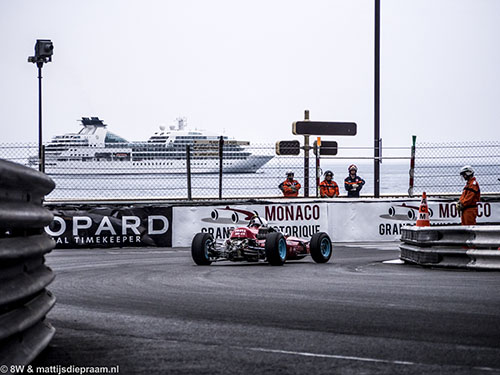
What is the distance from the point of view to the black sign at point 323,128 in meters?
22.2

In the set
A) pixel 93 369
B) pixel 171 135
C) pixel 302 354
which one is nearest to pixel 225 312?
pixel 302 354

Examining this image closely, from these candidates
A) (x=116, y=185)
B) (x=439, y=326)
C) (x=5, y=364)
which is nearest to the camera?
(x=5, y=364)

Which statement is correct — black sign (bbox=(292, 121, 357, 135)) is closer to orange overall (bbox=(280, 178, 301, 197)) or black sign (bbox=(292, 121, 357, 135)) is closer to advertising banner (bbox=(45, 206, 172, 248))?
orange overall (bbox=(280, 178, 301, 197))

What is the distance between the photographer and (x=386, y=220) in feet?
66.5

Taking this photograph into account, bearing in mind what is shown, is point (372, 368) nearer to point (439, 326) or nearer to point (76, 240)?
point (439, 326)

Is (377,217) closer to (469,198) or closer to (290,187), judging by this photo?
(290,187)

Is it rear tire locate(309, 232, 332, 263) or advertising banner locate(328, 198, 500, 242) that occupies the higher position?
advertising banner locate(328, 198, 500, 242)

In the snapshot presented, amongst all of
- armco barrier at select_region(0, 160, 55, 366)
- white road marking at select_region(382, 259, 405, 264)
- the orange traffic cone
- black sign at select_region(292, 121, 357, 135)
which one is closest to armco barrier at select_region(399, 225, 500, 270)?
the orange traffic cone

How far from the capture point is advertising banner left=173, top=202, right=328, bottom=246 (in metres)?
19.6

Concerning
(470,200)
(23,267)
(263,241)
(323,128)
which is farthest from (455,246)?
(323,128)

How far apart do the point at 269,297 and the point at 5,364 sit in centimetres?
420

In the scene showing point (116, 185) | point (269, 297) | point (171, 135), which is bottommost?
point (269, 297)

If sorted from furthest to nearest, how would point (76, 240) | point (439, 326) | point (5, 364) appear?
point (76, 240)
point (439, 326)
point (5, 364)

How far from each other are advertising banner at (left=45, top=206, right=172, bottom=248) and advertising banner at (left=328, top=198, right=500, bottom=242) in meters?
3.90
